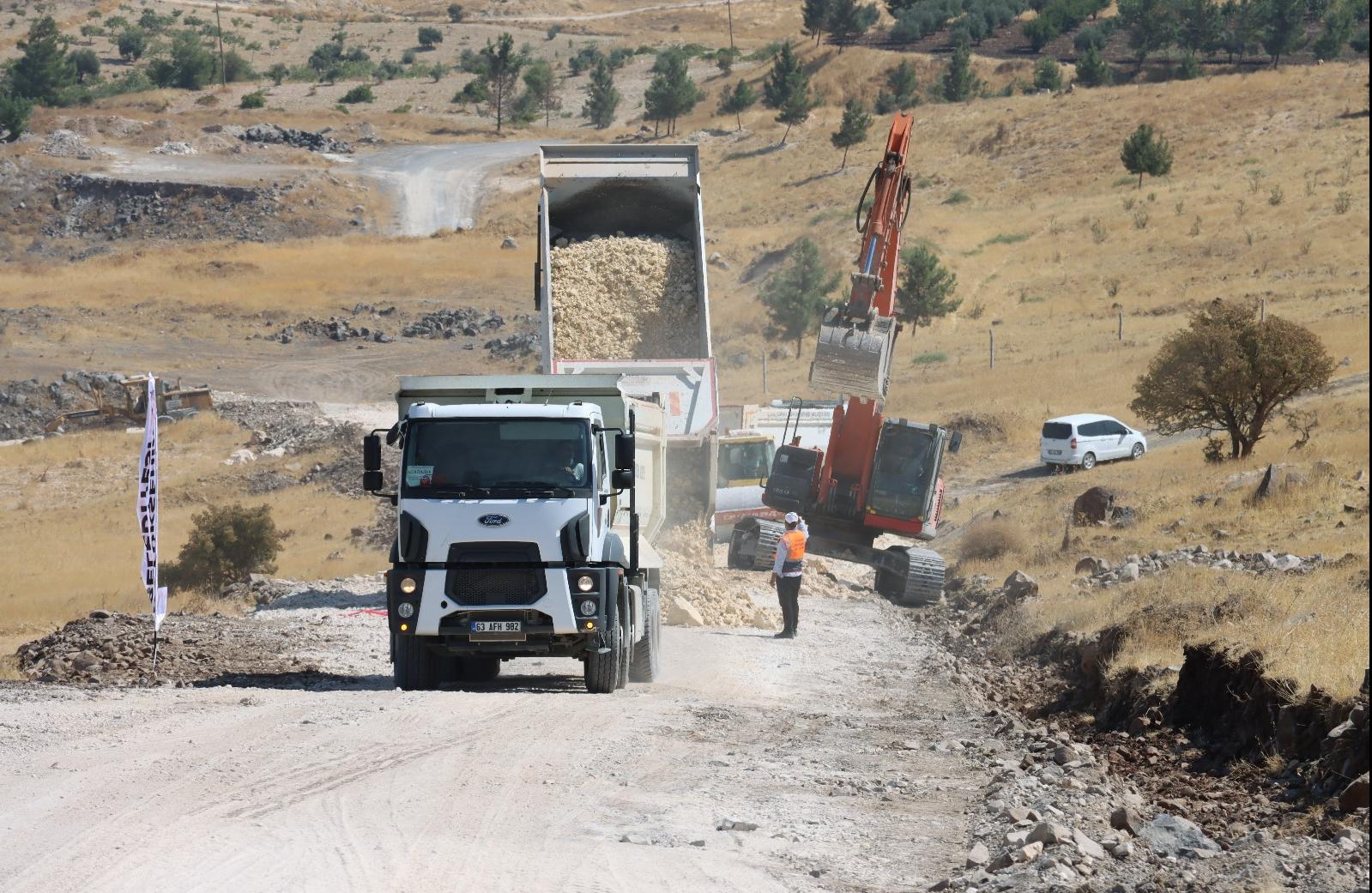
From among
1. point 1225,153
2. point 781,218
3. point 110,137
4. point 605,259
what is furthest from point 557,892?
point 110,137

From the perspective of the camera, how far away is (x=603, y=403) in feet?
53.8

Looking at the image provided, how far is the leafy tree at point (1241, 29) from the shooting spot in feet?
332

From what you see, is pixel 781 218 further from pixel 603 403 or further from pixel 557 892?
pixel 557 892

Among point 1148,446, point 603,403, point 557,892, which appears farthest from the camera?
point 1148,446

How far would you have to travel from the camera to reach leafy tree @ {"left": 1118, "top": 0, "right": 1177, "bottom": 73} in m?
102

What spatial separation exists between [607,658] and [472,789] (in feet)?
14.2

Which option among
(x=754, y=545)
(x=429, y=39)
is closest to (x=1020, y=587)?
(x=754, y=545)

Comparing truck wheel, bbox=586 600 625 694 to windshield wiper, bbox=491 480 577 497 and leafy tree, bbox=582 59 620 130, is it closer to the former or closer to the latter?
windshield wiper, bbox=491 480 577 497

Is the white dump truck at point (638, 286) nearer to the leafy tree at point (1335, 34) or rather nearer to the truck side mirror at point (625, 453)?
the truck side mirror at point (625, 453)

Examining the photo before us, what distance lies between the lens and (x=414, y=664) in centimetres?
1495

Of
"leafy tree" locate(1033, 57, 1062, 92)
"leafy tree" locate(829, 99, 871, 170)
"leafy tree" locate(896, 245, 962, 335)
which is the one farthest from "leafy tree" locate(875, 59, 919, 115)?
"leafy tree" locate(896, 245, 962, 335)

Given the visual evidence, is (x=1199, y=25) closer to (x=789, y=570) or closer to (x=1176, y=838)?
(x=789, y=570)

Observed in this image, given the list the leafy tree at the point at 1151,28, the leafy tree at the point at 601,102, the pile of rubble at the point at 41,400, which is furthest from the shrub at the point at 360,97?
the pile of rubble at the point at 41,400

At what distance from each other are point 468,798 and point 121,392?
45562 millimetres
